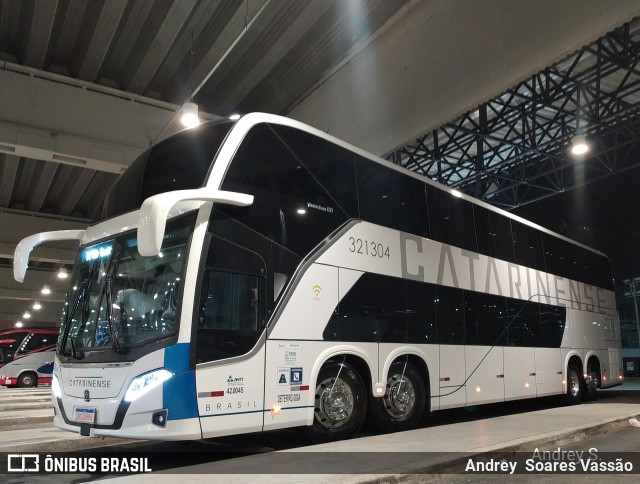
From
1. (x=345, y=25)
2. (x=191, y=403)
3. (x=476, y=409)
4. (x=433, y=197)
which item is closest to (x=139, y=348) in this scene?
(x=191, y=403)

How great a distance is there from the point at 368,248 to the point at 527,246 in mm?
5639

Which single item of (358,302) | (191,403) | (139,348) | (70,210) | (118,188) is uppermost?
(70,210)

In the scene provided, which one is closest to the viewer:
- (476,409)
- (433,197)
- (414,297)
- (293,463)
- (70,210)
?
(293,463)

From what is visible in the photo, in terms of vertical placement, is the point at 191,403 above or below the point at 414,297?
below

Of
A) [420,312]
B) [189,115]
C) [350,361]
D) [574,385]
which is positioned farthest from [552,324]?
[189,115]

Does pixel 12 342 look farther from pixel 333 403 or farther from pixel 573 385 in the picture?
pixel 573 385

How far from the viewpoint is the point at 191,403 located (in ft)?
16.0

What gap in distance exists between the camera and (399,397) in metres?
7.37

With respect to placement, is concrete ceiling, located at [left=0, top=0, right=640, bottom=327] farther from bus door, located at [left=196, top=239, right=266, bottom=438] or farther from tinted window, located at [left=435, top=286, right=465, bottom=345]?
bus door, located at [left=196, top=239, right=266, bottom=438]

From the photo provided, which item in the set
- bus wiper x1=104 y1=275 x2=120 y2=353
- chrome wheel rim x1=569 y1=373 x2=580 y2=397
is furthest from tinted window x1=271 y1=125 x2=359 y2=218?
chrome wheel rim x1=569 y1=373 x2=580 y2=397

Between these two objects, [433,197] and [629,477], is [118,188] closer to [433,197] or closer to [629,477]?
[433,197]

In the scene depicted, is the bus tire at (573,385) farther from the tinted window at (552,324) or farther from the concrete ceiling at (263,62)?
the concrete ceiling at (263,62)

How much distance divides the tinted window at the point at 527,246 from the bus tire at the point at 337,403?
568cm

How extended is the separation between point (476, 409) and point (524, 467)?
275 inches
